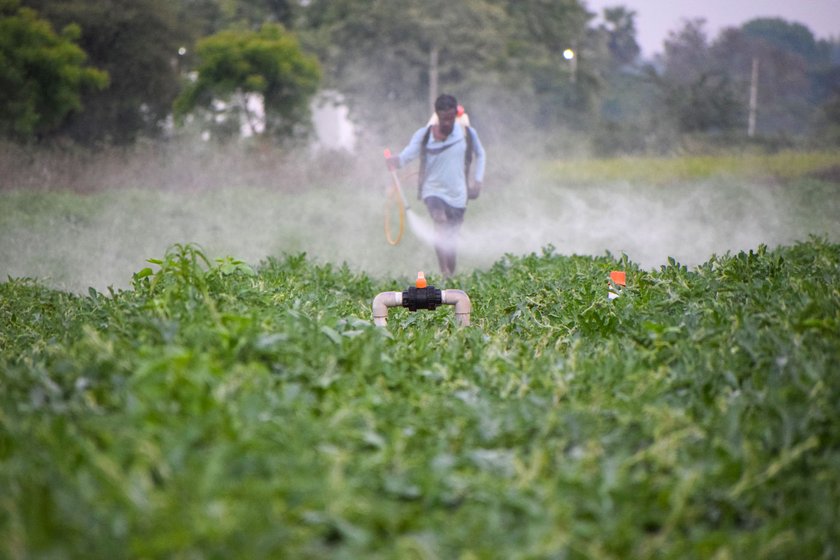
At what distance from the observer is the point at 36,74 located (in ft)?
48.0

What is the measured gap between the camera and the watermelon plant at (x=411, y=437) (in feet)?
8.90

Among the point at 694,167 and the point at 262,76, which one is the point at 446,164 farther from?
the point at 262,76

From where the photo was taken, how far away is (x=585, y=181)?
18984mm

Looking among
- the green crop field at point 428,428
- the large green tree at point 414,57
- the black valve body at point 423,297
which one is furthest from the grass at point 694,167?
the black valve body at point 423,297

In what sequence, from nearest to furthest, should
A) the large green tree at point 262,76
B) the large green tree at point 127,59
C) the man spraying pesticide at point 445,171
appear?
1. the man spraying pesticide at point 445,171
2. the large green tree at point 127,59
3. the large green tree at point 262,76

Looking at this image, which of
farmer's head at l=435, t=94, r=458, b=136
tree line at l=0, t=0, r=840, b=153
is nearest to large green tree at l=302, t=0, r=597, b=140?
tree line at l=0, t=0, r=840, b=153

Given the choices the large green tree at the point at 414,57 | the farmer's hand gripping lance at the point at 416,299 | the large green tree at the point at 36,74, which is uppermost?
the large green tree at the point at 414,57

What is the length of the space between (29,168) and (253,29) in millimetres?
7886

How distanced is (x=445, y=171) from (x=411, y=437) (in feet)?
26.2

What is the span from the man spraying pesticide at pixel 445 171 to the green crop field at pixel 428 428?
17.4 ft

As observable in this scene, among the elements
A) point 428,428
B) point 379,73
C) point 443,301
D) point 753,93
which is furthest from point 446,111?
point 753,93

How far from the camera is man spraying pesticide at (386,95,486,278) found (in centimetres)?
1130

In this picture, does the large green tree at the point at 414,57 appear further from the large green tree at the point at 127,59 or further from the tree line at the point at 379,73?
the large green tree at the point at 127,59

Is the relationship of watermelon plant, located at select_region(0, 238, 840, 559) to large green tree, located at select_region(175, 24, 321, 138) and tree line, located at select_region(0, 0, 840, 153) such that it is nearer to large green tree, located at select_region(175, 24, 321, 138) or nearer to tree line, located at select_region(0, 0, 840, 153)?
tree line, located at select_region(0, 0, 840, 153)
